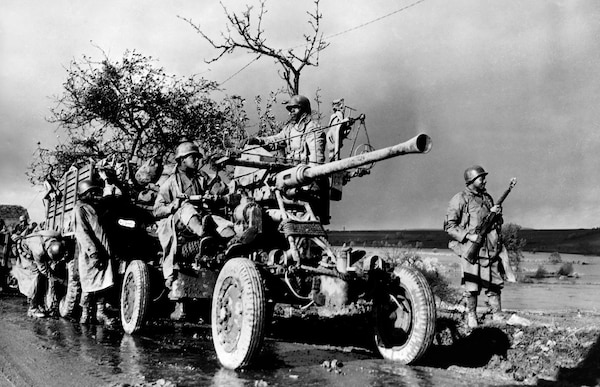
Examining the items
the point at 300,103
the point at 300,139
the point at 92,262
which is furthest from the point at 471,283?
the point at 92,262

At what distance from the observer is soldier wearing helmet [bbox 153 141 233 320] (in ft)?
26.0

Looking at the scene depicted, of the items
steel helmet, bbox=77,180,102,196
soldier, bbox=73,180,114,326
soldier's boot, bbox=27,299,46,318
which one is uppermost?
steel helmet, bbox=77,180,102,196

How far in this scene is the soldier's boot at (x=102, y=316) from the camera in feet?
31.6

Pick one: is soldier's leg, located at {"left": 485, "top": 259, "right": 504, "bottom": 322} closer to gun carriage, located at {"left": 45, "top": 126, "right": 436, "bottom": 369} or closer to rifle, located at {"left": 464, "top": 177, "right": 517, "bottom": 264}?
rifle, located at {"left": 464, "top": 177, "right": 517, "bottom": 264}

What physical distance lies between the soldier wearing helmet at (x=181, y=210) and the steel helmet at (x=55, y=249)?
2797 mm

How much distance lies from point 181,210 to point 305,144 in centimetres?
197

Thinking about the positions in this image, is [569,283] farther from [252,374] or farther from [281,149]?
[252,374]

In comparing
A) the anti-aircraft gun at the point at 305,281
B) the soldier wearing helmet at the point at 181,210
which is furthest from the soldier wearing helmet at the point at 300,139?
the soldier wearing helmet at the point at 181,210

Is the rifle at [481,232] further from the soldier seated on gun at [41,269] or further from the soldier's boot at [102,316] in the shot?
the soldier seated on gun at [41,269]

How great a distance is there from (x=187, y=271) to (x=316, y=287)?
6.77 feet

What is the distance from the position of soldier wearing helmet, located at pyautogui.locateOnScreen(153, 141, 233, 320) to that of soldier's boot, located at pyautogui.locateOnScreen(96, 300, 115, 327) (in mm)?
1907

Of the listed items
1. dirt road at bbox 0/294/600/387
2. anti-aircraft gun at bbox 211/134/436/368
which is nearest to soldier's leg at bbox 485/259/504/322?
dirt road at bbox 0/294/600/387

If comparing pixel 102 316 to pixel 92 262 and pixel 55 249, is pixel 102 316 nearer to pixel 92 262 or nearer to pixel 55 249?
pixel 92 262

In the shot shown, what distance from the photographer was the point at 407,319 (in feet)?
21.3
